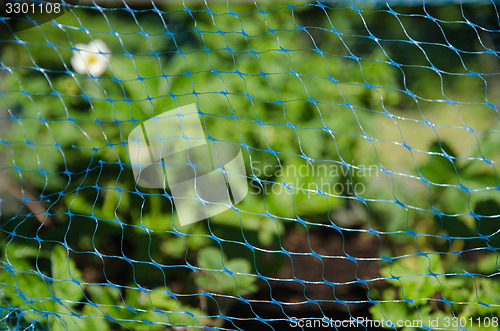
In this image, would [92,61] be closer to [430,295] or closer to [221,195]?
[221,195]

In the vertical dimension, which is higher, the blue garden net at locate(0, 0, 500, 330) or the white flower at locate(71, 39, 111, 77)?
the white flower at locate(71, 39, 111, 77)

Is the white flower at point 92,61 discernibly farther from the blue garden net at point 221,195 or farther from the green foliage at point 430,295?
the green foliage at point 430,295

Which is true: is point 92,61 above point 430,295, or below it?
above

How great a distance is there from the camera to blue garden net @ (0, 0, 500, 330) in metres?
1.24

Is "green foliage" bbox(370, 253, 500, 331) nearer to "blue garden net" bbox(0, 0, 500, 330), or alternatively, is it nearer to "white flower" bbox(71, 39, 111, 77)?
"blue garden net" bbox(0, 0, 500, 330)

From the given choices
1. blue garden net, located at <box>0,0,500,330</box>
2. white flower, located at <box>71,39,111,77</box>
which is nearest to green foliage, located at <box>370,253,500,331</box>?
blue garden net, located at <box>0,0,500,330</box>

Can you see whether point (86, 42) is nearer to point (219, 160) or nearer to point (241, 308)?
point (219, 160)

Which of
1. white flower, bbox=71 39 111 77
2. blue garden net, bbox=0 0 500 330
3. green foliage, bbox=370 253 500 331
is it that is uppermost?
white flower, bbox=71 39 111 77

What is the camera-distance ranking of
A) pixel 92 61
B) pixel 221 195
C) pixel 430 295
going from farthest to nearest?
1. pixel 92 61
2. pixel 221 195
3. pixel 430 295

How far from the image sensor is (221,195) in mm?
1410

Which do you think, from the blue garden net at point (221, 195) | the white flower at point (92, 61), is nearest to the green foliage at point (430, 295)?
the blue garden net at point (221, 195)

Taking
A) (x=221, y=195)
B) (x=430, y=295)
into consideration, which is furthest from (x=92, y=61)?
(x=430, y=295)

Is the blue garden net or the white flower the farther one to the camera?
the white flower

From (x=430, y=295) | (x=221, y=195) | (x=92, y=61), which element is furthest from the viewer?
(x=92, y=61)
